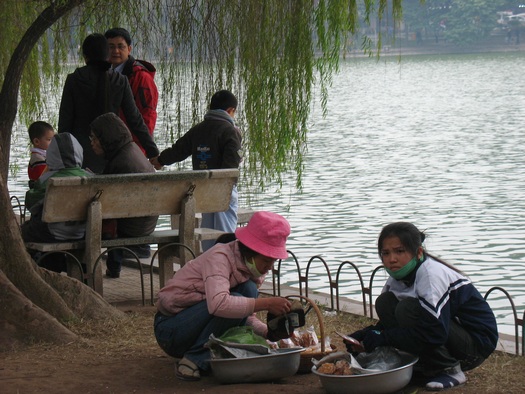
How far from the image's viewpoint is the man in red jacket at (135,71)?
9055 millimetres

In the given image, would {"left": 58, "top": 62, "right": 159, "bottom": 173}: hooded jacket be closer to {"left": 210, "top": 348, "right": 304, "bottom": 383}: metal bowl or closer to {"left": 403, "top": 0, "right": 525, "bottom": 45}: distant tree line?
{"left": 210, "top": 348, "right": 304, "bottom": 383}: metal bowl

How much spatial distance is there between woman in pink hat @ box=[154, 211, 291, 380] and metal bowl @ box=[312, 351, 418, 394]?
0.47 metres

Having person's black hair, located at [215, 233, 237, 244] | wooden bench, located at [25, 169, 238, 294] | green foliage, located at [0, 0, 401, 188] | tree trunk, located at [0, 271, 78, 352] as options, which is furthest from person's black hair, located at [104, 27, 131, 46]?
person's black hair, located at [215, 233, 237, 244]

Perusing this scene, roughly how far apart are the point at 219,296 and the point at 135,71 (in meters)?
4.03

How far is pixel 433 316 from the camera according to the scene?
5379 mm

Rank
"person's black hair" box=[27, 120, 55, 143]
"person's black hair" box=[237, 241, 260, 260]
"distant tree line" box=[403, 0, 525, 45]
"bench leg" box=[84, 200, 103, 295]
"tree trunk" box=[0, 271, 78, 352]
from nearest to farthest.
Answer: "person's black hair" box=[237, 241, 260, 260] < "tree trunk" box=[0, 271, 78, 352] < "bench leg" box=[84, 200, 103, 295] < "person's black hair" box=[27, 120, 55, 143] < "distant tree line" box=[403, 0, 525, 45]

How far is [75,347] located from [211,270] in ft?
4.25

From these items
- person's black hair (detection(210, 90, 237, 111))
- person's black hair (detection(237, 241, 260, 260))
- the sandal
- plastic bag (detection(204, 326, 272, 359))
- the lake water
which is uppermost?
person's black hair (detection(210, 90, 237, 111))

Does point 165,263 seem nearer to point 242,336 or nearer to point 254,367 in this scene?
point 242,336

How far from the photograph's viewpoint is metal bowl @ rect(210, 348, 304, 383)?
5.50 metres

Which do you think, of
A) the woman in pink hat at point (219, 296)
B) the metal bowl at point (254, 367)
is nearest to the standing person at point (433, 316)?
the metal bowl at point (254, 367)

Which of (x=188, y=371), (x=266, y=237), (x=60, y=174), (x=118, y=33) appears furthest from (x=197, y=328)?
(x=118, y=33)

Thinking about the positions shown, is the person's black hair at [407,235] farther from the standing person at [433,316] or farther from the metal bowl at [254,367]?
the metal bowl at [254,367]

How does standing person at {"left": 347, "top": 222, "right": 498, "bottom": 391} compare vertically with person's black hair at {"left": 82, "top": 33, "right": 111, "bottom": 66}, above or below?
below
